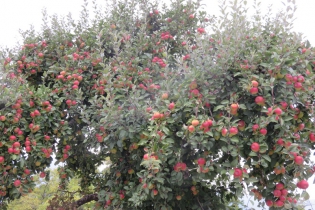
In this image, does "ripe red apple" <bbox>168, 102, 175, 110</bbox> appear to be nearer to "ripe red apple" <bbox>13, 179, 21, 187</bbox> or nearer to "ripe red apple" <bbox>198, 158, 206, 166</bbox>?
"ripe red apple" <bbox>198, 158, 206, 166</bbox>

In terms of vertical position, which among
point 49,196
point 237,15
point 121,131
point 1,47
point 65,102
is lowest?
point 49,196

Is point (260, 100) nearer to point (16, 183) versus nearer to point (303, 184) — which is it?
point (303, 184)

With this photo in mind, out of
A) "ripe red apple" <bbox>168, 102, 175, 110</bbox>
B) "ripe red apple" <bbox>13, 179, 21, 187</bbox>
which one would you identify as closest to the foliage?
"ripe red apple" <bbox>13, 179, 21, 187</bbox>

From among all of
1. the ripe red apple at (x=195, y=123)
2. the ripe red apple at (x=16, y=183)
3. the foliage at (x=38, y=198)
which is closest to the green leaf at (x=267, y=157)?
the ripe red apple at (x=195, y=123)

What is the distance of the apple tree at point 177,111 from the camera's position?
2930mm

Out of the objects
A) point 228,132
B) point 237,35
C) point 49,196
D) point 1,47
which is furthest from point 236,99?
point 49,196

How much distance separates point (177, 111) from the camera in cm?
338

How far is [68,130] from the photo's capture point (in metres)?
4.30

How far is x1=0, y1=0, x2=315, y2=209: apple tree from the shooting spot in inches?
115

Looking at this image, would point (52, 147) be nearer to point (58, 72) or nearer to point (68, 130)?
point (68, 130)

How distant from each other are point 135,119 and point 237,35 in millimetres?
1412

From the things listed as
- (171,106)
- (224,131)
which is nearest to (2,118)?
(171,106)

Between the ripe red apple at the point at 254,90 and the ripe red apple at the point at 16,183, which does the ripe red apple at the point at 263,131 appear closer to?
the ripe red apple at the point at 254,90

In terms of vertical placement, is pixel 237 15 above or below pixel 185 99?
above
